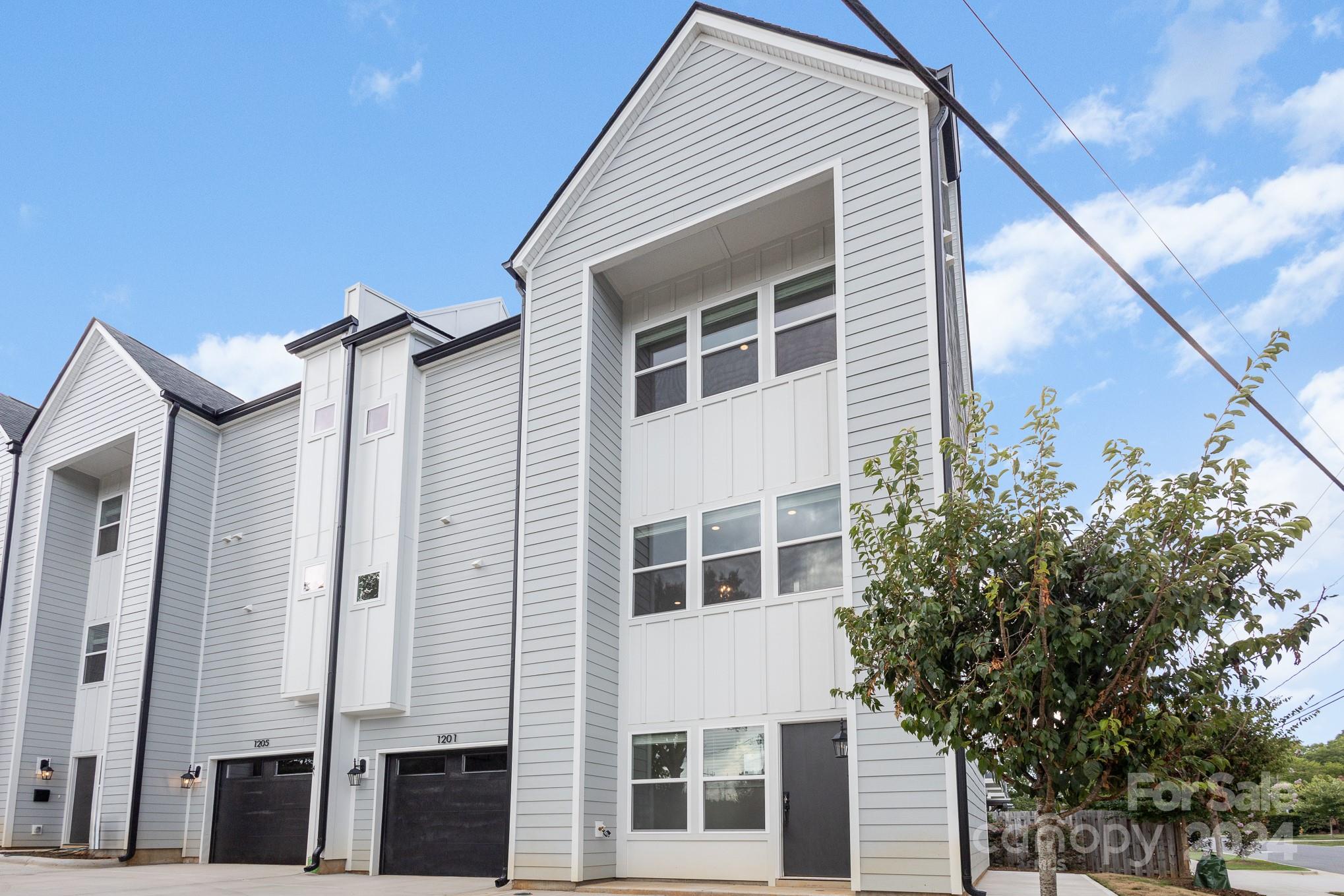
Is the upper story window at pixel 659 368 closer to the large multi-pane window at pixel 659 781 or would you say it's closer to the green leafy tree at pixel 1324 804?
the large multi-pane window at pixel 659 781

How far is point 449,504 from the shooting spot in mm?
15312

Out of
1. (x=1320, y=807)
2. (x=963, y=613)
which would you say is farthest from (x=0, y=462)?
(x=1320, y=807)

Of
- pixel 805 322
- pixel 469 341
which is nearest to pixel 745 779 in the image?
pixel 805 322

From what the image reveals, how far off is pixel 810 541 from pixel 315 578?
8341 millimetres

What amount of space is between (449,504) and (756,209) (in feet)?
20.9

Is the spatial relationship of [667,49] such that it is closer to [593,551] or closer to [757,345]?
[757,345]

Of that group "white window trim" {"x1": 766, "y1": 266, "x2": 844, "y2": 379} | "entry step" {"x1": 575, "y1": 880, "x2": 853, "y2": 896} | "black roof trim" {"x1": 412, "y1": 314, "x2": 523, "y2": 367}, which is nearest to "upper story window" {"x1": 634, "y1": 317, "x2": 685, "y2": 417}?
"white window trim" {"x1": 766, "y1": 266, "x2": 844, "y2": 379}

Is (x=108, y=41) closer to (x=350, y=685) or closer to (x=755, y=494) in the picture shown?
(x=350, y=685)

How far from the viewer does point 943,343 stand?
10898mm

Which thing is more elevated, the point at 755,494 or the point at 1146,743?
the point at 755,494

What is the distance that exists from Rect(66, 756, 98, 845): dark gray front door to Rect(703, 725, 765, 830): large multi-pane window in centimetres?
1229

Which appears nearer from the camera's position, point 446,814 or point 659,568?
point 659,568

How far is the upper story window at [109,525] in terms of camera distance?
67.1 ft

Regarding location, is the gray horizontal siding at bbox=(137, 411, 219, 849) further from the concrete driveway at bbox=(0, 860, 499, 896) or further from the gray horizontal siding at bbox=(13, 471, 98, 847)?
the gray horizontal siding at bbox=(13, 471, 98, 847)
